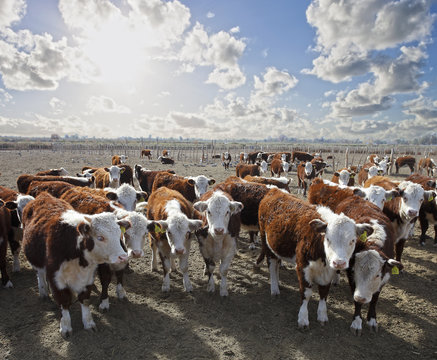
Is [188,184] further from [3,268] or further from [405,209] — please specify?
[405,209]

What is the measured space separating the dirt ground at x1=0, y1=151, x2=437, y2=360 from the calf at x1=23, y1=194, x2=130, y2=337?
0.42m

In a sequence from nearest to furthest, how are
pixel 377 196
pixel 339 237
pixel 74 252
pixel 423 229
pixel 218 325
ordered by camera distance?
pixel 339 237 < pixel 74 252 < pixel 218 325 < pixel 377 196 < pixel 423 229

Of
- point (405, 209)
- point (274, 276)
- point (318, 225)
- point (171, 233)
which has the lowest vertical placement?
point (274, 276)

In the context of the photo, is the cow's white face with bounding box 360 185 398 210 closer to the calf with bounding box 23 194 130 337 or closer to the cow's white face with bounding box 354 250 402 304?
the cow's white face with bounding box 354 250 402 304

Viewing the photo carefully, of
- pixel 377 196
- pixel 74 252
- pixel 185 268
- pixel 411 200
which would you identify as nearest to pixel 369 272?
pixel 185 268

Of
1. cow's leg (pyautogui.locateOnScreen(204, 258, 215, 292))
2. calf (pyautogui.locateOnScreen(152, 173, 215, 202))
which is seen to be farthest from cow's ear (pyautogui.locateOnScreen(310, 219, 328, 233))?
calf (pyautogui.locateOnScreen(152, 173, 215, 202))

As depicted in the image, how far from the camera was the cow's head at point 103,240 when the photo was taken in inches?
134

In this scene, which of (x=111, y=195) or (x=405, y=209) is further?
(x=111, y=195)

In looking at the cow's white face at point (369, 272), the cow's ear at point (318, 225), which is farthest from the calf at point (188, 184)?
the cow's white face at point (369, 272)

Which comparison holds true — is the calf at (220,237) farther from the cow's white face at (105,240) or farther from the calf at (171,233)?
the cow's white face at (105,240)

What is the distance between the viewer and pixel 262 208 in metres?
5.18

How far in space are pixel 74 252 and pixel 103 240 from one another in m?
0.45

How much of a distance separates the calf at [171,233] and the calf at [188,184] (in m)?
2.24

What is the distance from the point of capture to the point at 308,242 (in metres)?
3.78
